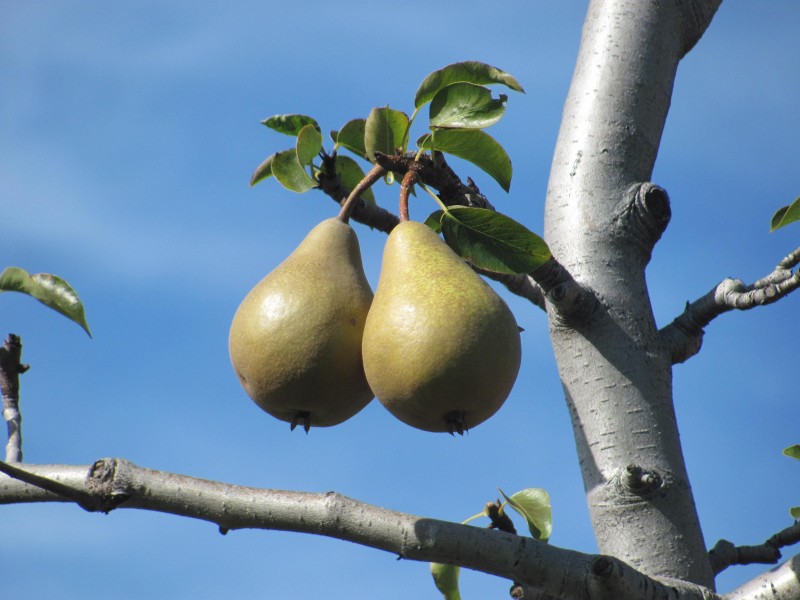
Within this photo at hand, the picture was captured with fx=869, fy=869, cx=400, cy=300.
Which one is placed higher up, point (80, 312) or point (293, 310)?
point (293, 310)

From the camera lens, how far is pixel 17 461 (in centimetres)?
147

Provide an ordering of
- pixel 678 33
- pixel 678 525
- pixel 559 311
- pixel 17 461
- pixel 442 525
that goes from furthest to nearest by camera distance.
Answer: pixel 678 33 → pixel 559 311 → pixel 678 525 → pixel 17 461 → pixel 442 525

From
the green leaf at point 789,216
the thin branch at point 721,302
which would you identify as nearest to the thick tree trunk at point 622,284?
the thin branch at point 721,302

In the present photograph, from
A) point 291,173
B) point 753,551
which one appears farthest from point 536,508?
point 291,173

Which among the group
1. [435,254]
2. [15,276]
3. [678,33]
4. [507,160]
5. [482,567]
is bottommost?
[482,567]

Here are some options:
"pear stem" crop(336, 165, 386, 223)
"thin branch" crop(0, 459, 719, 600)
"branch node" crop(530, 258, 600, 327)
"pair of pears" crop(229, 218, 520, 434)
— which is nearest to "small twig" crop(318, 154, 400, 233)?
"pear stem" crop(336, 165, 386, 223)

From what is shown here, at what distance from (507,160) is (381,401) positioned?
635mm

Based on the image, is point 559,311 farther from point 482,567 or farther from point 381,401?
point 482,567

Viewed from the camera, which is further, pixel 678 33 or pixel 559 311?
pixel 678 33

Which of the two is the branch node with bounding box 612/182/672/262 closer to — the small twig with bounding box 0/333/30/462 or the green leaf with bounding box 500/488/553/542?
the green leaf with bounding box 500/488/553/542

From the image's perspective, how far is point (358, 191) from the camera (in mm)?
1898

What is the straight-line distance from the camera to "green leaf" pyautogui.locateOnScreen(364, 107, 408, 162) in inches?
69.4

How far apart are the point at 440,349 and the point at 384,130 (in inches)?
22.0

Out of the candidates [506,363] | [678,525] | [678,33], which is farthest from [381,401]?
[678,33]
